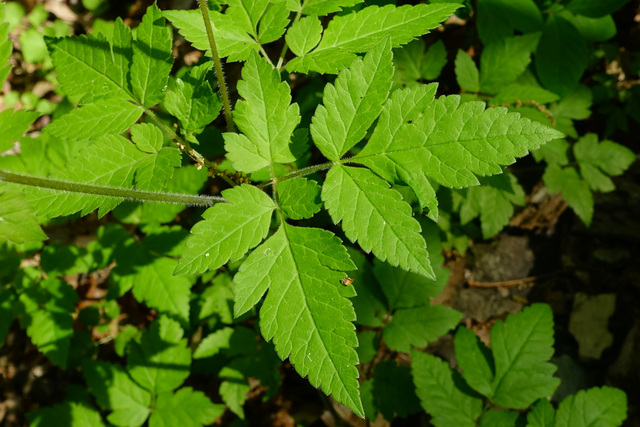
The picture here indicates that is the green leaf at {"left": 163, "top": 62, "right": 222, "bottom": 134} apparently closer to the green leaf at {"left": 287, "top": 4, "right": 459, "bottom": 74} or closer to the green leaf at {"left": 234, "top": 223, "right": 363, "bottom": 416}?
the green leaf at {"left": 287, "top": 4, "right": 459, "bottom": 74}

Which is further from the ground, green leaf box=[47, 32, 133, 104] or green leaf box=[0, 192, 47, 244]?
green leaf box=[47, 32, 133, 104]

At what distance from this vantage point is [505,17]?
7.88ft

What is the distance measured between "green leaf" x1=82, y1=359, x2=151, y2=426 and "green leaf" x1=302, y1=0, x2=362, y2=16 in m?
2.52

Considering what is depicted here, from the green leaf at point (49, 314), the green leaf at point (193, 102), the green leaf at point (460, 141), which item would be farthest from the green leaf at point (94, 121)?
the green leaf at point (49, 314)

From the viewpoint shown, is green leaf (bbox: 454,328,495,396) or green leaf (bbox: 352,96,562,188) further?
green leaf (bbox: 454,328,495,396)

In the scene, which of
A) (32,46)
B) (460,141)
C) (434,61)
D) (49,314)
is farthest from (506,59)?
(32,46)

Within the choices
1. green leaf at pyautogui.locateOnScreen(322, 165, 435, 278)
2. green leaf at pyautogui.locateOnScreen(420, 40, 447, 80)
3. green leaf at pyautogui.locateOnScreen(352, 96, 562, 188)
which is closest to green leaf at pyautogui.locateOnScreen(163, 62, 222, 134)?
green leaf at pyautogui.locateOnScreen(322, 165, 435, 278)

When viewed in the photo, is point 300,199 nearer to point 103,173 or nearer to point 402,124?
point 402,124

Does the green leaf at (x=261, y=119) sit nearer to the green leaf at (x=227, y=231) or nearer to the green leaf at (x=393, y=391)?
the green leaf at (x=227, y=231)

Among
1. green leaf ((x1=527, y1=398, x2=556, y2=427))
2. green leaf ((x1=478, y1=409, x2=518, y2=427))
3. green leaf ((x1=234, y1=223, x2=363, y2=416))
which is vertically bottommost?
green leaf ((x1=478, y1=409, x2=518, y2=427))

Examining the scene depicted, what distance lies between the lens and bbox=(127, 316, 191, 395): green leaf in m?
2.79

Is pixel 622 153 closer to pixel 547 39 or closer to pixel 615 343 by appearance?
pixel 547 39

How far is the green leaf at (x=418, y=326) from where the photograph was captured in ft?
8.18

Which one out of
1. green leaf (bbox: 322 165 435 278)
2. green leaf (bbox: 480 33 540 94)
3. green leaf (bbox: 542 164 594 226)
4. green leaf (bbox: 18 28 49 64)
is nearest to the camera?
green leaf (bbox: 322 165 435 278)
